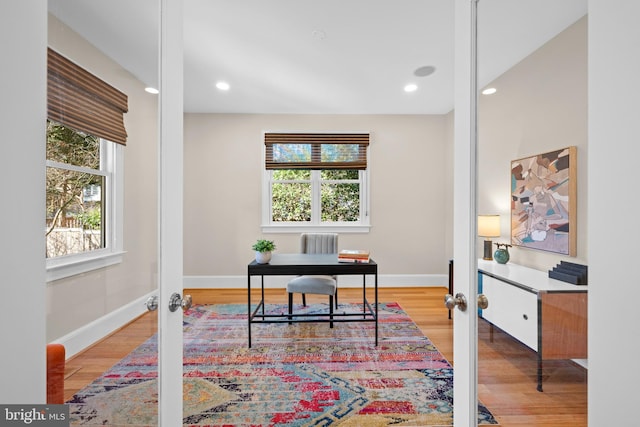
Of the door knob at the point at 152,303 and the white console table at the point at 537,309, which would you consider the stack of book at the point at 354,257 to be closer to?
the white console table at the point at 537,309

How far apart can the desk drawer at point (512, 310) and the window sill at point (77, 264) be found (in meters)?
1.11

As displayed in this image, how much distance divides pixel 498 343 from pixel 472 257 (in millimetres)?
271

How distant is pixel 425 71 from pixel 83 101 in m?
3.15

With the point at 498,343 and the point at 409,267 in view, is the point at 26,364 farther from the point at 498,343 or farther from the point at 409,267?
the point at 409,267

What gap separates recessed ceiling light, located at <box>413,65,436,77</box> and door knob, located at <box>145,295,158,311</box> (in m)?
3.13

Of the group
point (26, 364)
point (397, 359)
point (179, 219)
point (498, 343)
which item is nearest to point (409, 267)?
point (397, 359)

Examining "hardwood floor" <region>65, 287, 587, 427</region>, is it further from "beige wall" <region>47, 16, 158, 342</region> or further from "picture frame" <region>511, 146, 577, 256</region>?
"picture frame" <region>511, 146, 577, 256</region>

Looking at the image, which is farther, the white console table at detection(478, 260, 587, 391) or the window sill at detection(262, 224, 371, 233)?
the window sill at detection(262, 224, 371, 233)

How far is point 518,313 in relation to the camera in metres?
0.82

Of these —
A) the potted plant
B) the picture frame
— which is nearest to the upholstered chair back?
the potted plant

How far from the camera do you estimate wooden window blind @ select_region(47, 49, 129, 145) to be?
58cm

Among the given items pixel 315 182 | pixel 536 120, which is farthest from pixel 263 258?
pixel 536 120

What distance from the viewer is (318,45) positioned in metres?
2.60

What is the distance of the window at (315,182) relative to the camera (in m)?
4.18
